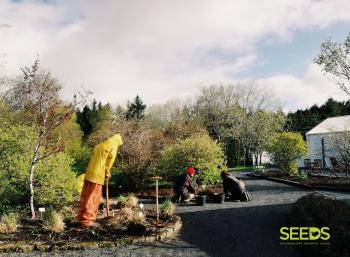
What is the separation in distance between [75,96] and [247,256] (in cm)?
757

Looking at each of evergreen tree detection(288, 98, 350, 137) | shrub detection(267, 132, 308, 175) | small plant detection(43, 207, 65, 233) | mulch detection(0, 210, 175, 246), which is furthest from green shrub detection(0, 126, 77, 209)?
evergreen tree detection(288, 98, 350, 137)

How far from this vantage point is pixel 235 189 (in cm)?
1430

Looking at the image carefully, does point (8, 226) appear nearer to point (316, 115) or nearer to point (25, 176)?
point (25, 176)

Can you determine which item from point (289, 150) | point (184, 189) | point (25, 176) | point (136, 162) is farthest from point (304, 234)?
point (289, 150)

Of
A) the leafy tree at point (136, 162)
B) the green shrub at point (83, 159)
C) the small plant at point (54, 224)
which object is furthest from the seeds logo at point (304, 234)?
the green shrub at point (83, 159)

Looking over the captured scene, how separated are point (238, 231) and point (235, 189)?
15.9 feet

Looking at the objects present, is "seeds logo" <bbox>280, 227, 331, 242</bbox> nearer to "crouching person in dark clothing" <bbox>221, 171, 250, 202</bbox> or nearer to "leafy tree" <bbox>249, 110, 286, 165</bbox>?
"crouching person in dark clothing" <bbox>221, 171, 250, 202</bbox>

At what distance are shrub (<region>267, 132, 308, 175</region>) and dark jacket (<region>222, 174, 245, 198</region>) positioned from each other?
9.24 m

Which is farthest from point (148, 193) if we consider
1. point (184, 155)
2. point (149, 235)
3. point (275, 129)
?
point (275, 129)

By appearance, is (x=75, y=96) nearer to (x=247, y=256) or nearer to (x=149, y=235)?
(x=149, y=235)

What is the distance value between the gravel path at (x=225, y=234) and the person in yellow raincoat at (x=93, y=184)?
5.48 feet

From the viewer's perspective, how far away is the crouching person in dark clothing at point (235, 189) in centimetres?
1420

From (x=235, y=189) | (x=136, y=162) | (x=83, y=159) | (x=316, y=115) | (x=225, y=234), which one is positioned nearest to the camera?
(x=225, y=234)

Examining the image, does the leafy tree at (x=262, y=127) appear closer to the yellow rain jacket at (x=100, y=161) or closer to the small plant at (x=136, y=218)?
the small plant at (x=136, y=218)
